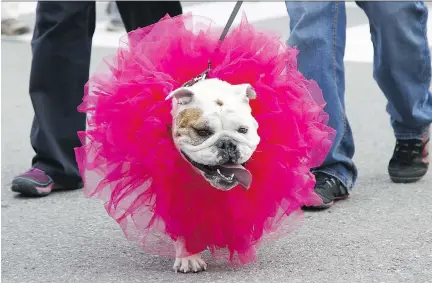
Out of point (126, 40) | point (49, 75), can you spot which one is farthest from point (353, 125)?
point (126, 40)

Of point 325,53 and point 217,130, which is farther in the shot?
point 325,53

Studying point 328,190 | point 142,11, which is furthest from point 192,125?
point 142,11

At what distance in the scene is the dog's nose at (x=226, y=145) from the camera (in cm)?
302

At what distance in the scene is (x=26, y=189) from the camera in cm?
469

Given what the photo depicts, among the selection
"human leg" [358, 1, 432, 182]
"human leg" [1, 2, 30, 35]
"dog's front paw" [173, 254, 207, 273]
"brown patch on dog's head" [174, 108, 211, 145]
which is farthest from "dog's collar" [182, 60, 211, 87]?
"human leg" [1, 2, 30, 35]

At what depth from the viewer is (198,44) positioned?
3.36m

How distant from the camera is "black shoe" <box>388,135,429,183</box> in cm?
466

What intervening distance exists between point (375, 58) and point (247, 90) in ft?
5.21

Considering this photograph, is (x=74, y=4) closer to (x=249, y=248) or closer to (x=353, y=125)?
(x=249, y=248)

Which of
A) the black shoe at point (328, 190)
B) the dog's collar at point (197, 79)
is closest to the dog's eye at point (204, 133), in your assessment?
the dog's collar at point (197, 79)

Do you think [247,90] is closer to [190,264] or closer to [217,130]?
[217,130]

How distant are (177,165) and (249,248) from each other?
1.35 ft

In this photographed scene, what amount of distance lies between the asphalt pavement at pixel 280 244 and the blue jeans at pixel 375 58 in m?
0.30

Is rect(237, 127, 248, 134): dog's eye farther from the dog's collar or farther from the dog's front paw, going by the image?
the dog's front paw
